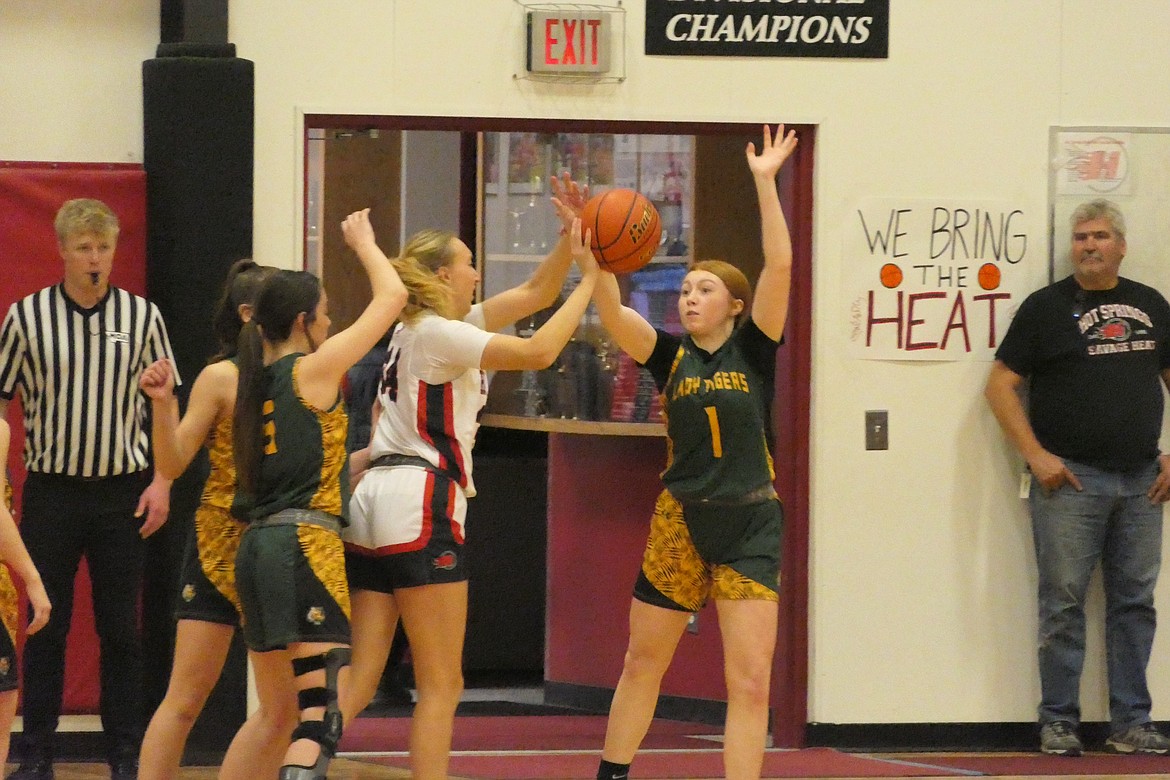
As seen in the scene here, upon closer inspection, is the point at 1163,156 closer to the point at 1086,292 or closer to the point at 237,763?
the point at 1086,292

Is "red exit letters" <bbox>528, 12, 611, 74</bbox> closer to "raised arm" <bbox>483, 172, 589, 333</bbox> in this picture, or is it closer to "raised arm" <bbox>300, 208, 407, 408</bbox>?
"raised arm" <bbox>483, 172, 589, 333</bbox>

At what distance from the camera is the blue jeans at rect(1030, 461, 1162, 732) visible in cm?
530

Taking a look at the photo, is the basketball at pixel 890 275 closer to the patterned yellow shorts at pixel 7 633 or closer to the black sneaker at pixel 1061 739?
the black sneaker at pixel 1061 739

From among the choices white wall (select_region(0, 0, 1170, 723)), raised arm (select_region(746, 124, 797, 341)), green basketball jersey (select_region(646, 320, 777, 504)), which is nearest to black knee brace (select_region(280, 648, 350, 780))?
green basketball jersey (select_region(646, 320, 777, 504))

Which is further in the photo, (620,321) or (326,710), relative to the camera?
(620,321)

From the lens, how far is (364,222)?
3846 millimetres

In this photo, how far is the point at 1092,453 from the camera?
528 centimetres

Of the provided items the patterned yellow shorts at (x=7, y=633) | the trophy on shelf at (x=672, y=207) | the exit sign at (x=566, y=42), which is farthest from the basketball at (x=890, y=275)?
the patterned yellow shorts at (x=7, y=633)

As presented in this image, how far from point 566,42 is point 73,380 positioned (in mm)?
1961

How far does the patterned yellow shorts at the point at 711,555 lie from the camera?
13.3ft

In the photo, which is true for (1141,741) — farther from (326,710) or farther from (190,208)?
(190,208)

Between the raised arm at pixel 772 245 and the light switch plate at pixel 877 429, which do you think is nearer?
the raised arm at pixel 772 245

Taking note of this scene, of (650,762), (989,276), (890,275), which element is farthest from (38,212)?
(989,276)

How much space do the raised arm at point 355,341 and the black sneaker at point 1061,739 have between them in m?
2.93
